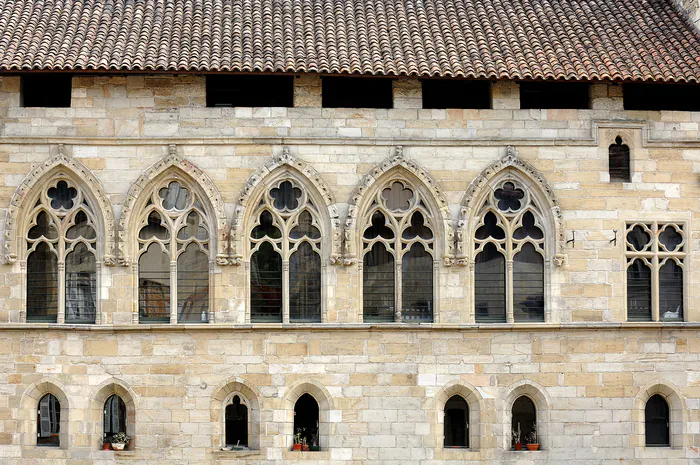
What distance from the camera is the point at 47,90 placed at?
900 inches

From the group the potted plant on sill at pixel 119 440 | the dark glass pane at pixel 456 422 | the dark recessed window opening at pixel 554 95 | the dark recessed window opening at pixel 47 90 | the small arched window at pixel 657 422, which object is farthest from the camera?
the dark recessed window opening at pixel 554 95

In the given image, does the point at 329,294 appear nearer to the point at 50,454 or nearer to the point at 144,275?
the point at 144,275

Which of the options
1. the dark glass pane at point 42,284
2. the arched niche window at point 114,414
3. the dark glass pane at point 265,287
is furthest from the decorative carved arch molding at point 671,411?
the dark glass pane at point 42,284

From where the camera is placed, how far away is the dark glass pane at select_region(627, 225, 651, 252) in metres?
22.7

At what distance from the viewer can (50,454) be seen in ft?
71.7

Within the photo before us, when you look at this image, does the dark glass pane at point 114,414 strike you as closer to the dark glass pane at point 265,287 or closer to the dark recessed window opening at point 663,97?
the dark glass pane at point 265,287

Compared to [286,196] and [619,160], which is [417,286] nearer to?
[286,196]

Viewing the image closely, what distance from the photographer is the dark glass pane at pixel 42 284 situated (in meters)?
22.2

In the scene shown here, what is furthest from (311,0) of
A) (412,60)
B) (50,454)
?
(50,454)

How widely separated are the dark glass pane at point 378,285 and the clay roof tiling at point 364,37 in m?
3.57

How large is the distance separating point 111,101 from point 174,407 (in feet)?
19.8

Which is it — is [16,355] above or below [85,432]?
above

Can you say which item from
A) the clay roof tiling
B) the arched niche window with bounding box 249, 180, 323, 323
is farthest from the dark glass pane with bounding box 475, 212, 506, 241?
the arched niche window with bounding box 249, 180, 323, 323

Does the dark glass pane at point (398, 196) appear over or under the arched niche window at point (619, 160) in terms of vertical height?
under
